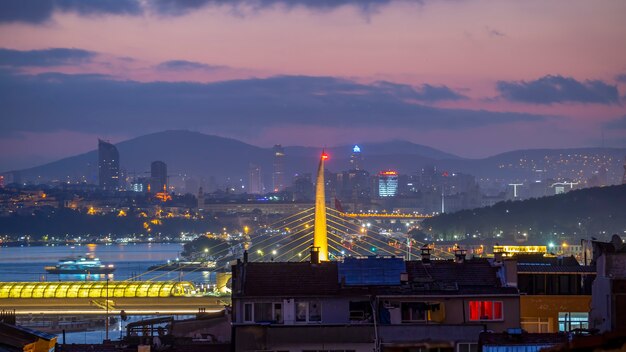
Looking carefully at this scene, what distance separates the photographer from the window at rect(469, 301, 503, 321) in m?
16.4

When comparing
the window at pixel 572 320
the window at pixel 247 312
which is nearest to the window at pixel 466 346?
the window at pixel 247 312

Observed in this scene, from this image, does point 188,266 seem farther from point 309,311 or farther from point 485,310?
point 309,311

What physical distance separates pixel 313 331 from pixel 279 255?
8528 cm

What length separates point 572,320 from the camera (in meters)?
19.3

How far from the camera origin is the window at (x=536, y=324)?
1912 cm

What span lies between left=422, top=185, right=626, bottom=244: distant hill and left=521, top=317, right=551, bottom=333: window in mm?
115712

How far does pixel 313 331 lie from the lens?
1545cm

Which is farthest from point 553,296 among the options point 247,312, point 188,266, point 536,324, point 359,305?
point 188,266

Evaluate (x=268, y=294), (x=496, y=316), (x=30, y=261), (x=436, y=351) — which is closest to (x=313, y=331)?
(x=268, y=294)

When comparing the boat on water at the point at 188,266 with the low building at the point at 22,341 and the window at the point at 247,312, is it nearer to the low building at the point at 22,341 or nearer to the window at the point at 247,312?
the window at the point at 247,312

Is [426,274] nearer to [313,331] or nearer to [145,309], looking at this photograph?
[313,331]

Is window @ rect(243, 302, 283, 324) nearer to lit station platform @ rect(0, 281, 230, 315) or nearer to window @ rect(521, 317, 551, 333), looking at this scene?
window @ rect(521, 317, 551, 333)

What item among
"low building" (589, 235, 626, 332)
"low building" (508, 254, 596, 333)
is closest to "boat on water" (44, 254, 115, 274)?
"low building" (508, 254, 596, 333)

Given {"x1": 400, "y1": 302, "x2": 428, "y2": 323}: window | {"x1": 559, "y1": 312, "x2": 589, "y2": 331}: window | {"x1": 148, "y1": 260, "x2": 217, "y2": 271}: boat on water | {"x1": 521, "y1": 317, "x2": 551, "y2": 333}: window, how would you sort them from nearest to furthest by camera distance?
{"x1": 400, "y1": 302, "x2": 428, "y2": 323}: window
{"x1": 559, "y1": 312, "x2": 589, "y2": 331}: window
{"x1": 521, "y1": 317, "x2": 551, "y2": 333}: window
{"x1": 148, "y1": 260, "x2": 217, "y2": 271}: boat on water
